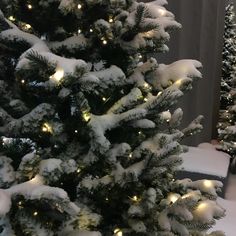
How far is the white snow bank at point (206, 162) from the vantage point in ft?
15.6

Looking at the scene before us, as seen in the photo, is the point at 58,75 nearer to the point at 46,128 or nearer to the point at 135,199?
the point at 46,128

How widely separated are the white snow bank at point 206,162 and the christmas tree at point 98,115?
2.76 meters

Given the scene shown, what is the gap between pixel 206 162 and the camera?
16.7 ft

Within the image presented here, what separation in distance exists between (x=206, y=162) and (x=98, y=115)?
3.47m

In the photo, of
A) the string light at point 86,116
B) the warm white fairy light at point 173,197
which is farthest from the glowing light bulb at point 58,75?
the warm white fairy light at point 173,197

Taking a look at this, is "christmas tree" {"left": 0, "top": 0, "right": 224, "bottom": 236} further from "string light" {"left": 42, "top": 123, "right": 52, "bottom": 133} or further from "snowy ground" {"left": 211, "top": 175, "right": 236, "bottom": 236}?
"snowy ground" {"left": 211, "top": 175, "right": 236, "bottom": 236}

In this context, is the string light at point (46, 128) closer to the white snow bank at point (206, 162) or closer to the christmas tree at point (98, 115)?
the christmas tree at point (98, 115)

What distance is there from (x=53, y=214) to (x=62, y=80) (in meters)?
0.52

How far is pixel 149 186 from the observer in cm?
203

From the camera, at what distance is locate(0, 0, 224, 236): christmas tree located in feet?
5.76

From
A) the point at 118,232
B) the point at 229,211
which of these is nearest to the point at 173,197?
the point at 118,232

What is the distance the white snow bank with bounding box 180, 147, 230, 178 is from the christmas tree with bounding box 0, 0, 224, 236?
2.76 meters

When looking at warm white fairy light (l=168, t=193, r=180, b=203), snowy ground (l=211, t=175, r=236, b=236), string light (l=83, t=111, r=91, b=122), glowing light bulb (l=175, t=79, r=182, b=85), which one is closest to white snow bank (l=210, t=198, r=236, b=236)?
snowy ground (l=211, t=175, r=236, b=236)

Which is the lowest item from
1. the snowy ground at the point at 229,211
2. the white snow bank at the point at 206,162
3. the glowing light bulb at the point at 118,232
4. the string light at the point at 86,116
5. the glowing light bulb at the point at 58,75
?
the snowy ground at the point at 229,211
